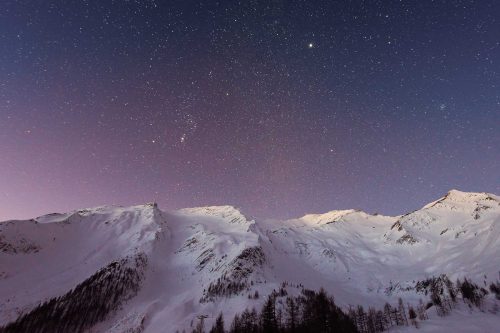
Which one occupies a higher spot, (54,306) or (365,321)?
(54,306)

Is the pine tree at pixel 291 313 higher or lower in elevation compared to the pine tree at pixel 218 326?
higher

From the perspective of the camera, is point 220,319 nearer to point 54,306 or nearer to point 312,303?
point 312,303

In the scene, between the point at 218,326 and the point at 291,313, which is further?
the point at 291,313

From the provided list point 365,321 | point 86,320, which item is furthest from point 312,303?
point 86,320

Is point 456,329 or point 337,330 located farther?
point 337,330

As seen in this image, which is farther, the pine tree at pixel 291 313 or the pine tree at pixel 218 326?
the pine tree at pixel 218 326

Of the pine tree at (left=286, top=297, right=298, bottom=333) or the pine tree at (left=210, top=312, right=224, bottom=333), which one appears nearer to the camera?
the pine tree at (left=286, top=297, right=298, bottom=333)

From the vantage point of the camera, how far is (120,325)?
641 ft

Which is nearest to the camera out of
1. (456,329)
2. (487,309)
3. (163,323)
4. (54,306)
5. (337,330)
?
(456,329)

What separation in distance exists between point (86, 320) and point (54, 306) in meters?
18.8

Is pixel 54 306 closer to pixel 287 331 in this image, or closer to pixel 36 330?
pixel 36 330

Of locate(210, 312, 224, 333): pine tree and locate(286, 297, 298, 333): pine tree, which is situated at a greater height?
locate(286, 297, 298, 333): pine tree

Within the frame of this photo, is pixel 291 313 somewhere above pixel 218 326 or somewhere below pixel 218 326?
above

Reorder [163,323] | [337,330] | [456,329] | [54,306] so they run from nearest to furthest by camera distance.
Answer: [456,329]
[337,330]
[163,323]
[54,306]
